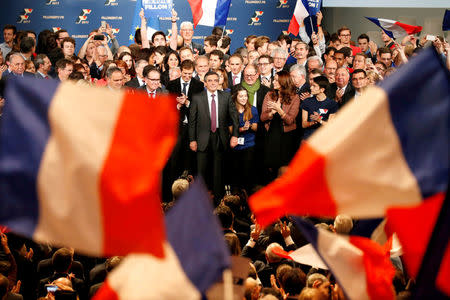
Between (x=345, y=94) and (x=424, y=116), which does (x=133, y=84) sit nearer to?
(x=345, y=94)

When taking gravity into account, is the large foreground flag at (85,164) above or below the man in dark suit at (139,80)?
above

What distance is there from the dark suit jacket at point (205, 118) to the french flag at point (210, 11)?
11.2 ft

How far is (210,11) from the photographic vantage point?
11836 mm

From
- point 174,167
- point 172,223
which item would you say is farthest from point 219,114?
point 172,223

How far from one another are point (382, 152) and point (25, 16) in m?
14.2

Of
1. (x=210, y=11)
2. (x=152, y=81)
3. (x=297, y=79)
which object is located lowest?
(x=152, y=81)

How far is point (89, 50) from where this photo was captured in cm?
1134

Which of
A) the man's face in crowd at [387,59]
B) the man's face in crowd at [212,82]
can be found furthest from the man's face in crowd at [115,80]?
the man's face in crowd at [387,59]

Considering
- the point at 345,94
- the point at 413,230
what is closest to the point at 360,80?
the point at 345,94

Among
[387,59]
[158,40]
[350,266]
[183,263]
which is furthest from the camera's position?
[158,40]

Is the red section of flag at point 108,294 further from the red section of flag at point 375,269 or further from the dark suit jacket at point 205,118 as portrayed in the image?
the dark suit jacket at point 205,118

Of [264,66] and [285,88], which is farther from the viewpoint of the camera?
[264,66]

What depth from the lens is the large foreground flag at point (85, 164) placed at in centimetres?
259

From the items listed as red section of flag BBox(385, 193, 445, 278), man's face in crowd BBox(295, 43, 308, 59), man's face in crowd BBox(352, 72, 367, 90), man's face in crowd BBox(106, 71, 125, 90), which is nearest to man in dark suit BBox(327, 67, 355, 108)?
man's face in crowd BBox(352, 72, 367, 90)
